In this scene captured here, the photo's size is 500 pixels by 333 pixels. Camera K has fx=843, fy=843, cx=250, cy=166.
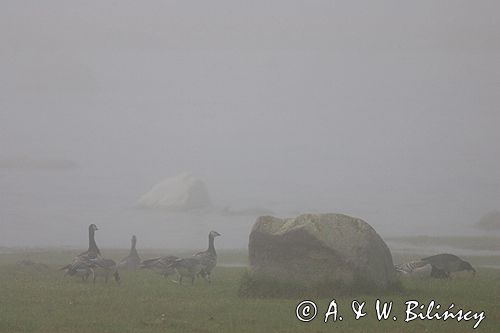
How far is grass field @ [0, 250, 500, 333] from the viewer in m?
22.1

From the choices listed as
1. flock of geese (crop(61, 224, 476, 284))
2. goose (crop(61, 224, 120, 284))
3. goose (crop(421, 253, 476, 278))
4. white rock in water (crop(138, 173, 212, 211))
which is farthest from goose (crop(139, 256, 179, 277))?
white rock in water (crop(138, 173, 212, 211))

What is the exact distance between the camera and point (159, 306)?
84.1ft

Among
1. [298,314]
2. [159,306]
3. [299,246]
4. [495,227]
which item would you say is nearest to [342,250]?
[299,246]

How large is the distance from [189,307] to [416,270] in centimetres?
1201

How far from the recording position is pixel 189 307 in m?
25.3

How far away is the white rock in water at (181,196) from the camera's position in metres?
112

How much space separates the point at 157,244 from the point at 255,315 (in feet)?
191

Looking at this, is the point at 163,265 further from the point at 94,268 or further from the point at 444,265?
the point at 444,265

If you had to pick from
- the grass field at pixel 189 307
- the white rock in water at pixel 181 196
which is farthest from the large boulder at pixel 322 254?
Result: the white rock in water at pixel 181 196

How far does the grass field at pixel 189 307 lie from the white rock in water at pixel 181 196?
77.5 metres

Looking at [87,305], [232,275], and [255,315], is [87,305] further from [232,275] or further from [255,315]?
[232,275]

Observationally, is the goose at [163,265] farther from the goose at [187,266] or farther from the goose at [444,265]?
the goose at [444,265]

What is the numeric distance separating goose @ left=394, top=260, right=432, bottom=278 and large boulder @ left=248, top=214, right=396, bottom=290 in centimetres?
494

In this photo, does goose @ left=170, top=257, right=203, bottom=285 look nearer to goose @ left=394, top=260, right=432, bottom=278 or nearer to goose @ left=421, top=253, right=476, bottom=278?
goose @ left=394, top=260, right=432, bottom=278
